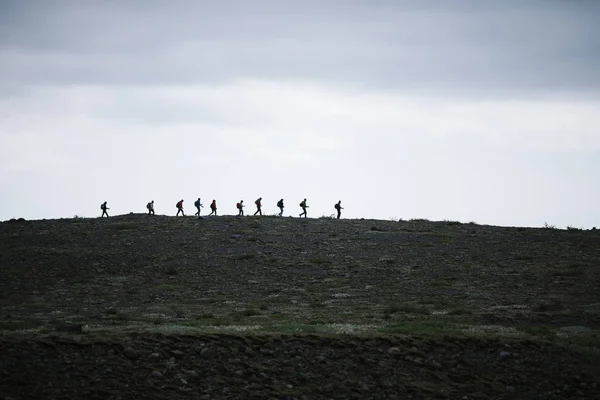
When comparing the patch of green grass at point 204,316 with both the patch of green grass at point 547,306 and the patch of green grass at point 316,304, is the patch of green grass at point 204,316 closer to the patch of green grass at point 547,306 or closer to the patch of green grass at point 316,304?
the patch of green grass at point 316,304

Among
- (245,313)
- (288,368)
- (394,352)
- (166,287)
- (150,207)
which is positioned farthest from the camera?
(150,207)

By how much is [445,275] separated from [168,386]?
22.9m

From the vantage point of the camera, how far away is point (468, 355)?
68.0ft

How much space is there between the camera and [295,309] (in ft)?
97.3

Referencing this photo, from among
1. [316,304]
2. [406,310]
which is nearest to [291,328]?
[406,310]

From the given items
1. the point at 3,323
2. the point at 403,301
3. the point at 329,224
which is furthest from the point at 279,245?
the point at 3,323

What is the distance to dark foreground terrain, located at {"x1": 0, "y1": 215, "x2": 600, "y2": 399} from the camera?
59.9 feet

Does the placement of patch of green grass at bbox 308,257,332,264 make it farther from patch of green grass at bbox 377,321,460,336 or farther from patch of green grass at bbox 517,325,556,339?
patch of green grass at bbox 517,325,556,339

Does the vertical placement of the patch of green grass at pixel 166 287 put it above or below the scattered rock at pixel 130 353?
above

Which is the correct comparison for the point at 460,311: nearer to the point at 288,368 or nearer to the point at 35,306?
the point at 288,368

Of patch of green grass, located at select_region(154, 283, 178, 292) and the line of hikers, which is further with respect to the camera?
the line of hikers

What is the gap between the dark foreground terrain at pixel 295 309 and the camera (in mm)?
18250

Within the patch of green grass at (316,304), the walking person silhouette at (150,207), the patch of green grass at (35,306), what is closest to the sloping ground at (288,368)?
the patch of green grass at (316,304)

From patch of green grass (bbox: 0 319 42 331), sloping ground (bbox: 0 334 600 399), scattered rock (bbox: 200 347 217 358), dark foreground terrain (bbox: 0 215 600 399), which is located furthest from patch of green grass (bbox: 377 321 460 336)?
patch of green grass (bbox: 0 319 42 331)
